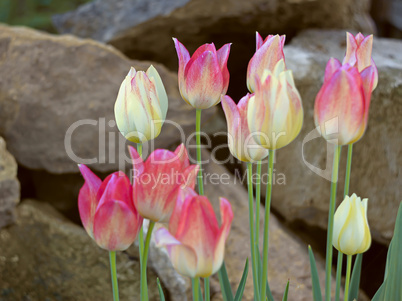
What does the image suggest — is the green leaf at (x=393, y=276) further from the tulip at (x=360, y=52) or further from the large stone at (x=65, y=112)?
the large stone at (x=65, y=112)

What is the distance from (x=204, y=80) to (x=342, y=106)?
0.21 m

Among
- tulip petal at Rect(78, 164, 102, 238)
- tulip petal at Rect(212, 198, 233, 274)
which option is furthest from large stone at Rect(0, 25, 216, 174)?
tulip petal at Rect(212, 198, 233, 274)

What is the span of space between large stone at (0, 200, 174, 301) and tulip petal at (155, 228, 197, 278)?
3.10 feet

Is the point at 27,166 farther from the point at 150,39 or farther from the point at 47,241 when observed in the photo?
the point at 150,39

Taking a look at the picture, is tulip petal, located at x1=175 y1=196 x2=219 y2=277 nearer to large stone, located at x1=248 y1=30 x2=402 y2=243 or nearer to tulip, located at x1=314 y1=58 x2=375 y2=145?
tulip, located at x1=314 y1=58 x2=375 y2=145

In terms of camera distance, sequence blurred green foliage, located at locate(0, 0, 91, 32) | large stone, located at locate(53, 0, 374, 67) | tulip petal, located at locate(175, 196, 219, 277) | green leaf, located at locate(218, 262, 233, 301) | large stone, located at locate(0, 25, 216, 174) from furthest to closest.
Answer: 1. blurred green foliage, located at locate(0, 0, 91, 32)
2. large stone, located at locate(53, 0, 374, 67)
3. large stone, located at locate(0, 25, 216, 174)
4. green leaf, located at locate(218, 262, 233, 301)
5. tulip petal, located at locate(175, 196, 219, 277)

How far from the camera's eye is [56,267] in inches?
61.7

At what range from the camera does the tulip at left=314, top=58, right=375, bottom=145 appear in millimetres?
660

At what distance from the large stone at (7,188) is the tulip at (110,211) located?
0.94 meters

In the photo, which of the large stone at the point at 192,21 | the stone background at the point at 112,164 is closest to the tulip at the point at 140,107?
the stone background at the point at 112,164

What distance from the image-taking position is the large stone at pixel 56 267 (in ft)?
5.04

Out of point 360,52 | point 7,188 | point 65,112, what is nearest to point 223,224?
point 360,52

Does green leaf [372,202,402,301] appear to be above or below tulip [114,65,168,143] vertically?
below

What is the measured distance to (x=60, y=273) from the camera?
1562 millimetres
